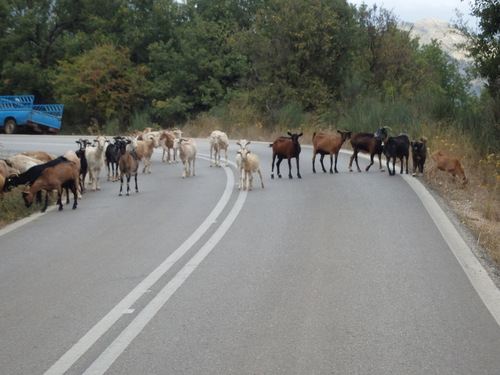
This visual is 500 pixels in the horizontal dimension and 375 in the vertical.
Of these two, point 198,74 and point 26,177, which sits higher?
point 198,74

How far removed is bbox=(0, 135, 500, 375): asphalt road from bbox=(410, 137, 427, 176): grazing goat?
383 cm

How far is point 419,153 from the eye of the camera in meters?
17.7

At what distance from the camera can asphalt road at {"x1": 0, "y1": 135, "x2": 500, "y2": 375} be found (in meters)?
5.71

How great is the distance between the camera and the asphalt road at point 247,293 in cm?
571

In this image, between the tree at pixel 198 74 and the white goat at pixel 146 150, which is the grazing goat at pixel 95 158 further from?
the tree at pixel 198 74

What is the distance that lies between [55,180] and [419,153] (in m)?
8.90

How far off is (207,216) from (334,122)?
22.0 m

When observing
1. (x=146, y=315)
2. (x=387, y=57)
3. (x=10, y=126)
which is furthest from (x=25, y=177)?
(x=10, y=126)

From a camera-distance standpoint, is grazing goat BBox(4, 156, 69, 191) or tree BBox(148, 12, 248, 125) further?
tree BBox(148, 12, 248, 125)

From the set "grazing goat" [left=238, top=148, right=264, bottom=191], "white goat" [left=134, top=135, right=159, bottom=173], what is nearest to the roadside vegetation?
"grazing goat" [left=238, top=148, right=264, bottom=191]

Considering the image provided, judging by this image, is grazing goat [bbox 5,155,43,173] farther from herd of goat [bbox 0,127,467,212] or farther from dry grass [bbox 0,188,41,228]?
dry grass [bbox 0,188,41,228]

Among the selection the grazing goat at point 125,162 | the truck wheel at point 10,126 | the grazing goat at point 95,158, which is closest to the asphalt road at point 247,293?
the grazing goat at point 125,162

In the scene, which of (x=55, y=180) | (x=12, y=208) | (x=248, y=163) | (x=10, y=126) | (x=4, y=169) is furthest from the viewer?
(x=10, y=126)

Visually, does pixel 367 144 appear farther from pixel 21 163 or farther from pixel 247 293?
pixel 247 293
